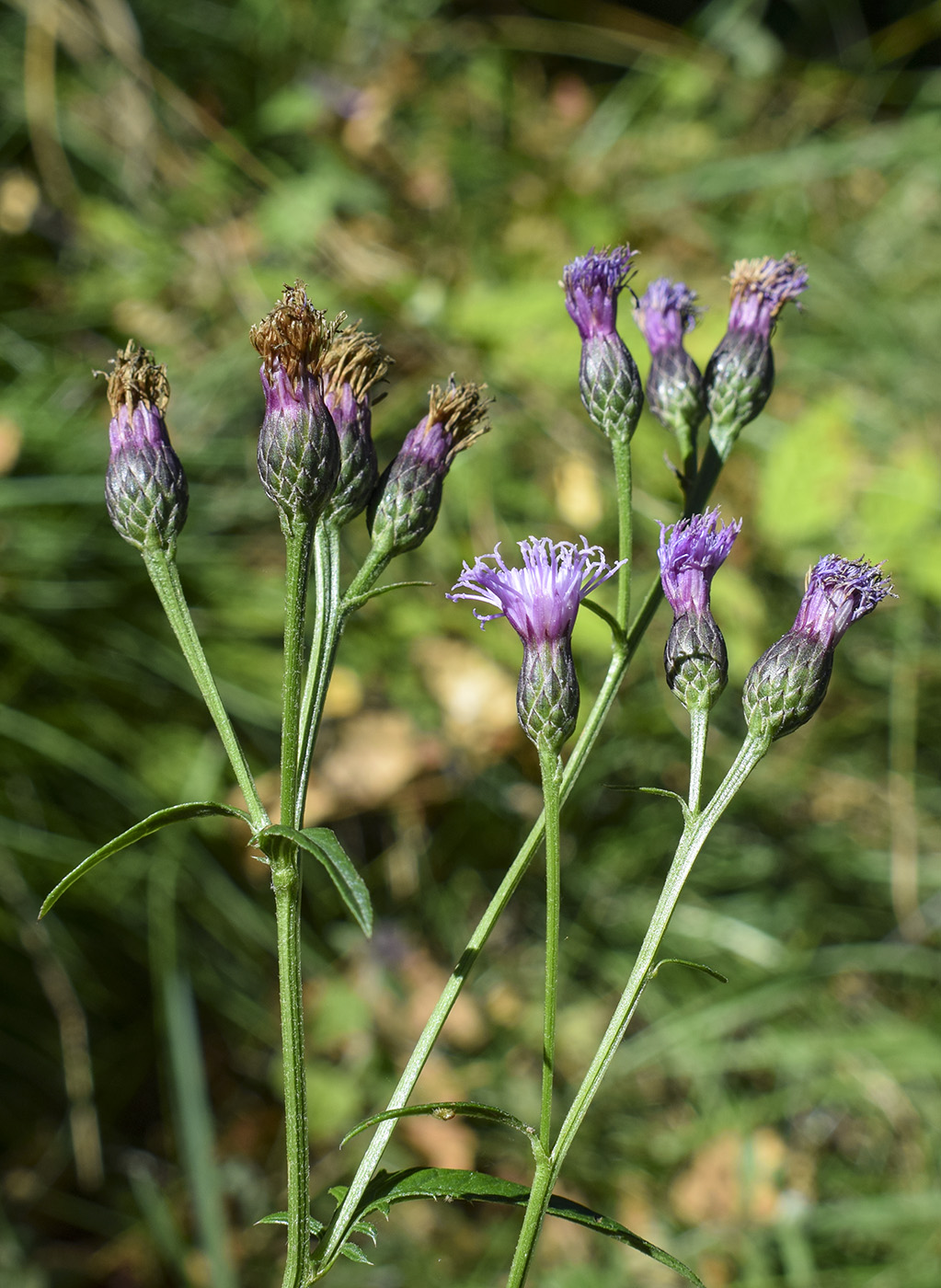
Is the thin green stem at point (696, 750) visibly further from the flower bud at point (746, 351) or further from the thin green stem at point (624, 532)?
the flower bud at point (746, 351)

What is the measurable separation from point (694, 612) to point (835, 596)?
170 mm

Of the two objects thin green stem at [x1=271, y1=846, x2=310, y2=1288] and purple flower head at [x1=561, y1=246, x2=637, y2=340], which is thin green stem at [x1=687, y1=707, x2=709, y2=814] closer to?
thin green stem at [x1=271, y1=846, x2=310, y2=1288]

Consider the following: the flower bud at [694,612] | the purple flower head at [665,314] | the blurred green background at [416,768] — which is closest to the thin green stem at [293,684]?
the flower bud at [694,612]

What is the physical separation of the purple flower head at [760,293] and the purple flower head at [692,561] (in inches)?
15.4

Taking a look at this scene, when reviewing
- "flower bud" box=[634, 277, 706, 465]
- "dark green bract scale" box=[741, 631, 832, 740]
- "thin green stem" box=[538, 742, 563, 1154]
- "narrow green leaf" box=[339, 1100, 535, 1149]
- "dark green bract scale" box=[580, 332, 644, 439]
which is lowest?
"narrow green leaf" box=[339, 1100, 535, 1149]

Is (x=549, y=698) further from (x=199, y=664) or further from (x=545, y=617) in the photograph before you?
(x=199, y=664)

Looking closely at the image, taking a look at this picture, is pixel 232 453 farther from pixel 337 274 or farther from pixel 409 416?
pixel 337 274

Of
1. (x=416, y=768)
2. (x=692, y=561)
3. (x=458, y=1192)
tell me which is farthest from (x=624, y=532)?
(x=416, y=768)

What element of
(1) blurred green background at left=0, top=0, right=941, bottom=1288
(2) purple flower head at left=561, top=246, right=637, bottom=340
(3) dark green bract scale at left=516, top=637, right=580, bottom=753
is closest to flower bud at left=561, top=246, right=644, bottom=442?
(2) purple flower head at left=561, top=246, right=637, bottom=340

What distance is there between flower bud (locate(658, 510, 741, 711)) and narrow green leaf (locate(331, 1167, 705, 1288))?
47 cm

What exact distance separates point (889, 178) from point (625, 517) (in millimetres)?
4158

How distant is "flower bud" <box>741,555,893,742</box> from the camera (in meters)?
1.05

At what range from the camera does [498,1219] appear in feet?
9.69

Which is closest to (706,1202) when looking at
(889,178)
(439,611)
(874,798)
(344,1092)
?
(344,1092)
